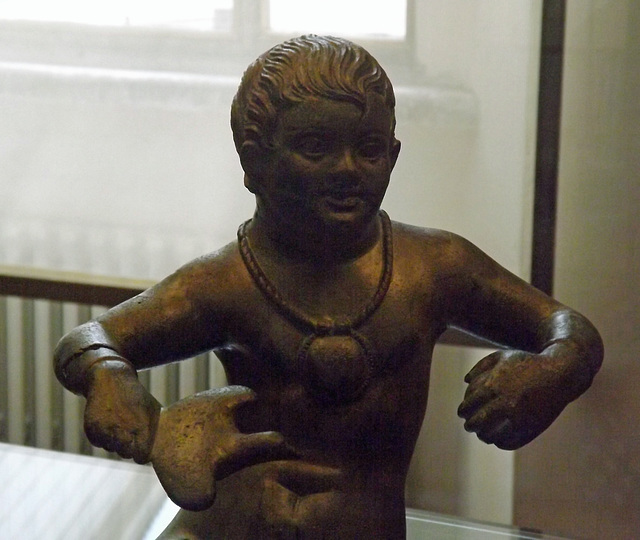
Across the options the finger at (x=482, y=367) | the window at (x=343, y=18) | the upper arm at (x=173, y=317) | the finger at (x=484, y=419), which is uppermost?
the window at (x=343, y=18)

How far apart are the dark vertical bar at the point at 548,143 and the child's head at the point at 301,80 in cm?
67

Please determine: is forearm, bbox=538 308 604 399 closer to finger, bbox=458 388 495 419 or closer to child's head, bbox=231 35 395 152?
finger, bbox=458 388 495 419

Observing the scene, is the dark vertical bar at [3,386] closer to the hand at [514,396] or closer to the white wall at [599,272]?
the white wall at [599,272]

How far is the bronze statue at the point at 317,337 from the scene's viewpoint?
0.99m

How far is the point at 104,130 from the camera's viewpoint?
71.6 inches

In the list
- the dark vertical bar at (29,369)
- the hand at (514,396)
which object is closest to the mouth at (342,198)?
the hand at (514,396)

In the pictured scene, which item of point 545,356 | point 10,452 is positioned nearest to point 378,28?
point 545,356

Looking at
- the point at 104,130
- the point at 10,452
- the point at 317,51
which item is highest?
the point at 317,51

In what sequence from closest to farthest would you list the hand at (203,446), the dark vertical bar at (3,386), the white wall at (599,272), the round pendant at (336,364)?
the hand at (203,446)
the round pendant at (336,364)
the white wall at (599,272)
the dark vertical bar at (3,386)

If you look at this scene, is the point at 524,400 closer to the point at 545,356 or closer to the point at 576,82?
the point at 545,356

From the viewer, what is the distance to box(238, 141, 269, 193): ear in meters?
1.02

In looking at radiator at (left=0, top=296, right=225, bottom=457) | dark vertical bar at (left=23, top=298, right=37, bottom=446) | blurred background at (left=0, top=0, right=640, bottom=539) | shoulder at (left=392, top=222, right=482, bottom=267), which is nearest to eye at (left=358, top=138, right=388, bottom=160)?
shoulder at (left=392, top=222, right=482, bottom=267)

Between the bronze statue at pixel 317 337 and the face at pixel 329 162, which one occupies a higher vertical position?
the face at pixel 329 162

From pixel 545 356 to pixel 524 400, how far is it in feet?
0.18
